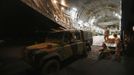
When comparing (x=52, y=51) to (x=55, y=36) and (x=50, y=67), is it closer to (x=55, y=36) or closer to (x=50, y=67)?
(x=50, y=67)

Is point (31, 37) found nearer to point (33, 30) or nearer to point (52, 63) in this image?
point (33, 30)

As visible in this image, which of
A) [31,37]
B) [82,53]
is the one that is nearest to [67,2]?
[31,37]

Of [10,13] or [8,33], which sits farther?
[8,33]

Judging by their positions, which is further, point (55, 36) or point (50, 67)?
point (55, 36)

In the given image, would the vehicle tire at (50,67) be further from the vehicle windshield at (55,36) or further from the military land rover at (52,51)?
the vehicle windshield at (55,36)

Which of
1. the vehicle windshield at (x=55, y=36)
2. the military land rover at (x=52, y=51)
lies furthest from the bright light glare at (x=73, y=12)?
the vehicle windshield at (x=55, y=36)

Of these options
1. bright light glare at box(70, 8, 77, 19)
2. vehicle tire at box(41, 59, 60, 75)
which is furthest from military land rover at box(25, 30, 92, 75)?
bright light glare at box(70, 8, 77, 19)

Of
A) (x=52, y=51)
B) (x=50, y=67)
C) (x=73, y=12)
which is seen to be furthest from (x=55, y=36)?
(x=73, y=12)

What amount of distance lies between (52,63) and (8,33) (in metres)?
9.20

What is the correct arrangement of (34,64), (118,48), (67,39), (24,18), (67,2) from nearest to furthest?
(34,64) → (67,39) → (118,48) → (24,18) → (67,2)

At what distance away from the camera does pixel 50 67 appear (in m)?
7.92

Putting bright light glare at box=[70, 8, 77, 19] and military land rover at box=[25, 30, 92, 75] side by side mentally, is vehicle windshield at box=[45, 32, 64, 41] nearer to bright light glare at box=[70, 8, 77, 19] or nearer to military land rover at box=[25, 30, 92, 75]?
military land rover at box=[25, 30, 92, 75]

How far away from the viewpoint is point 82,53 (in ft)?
38.0

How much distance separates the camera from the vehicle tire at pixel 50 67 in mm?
7574
